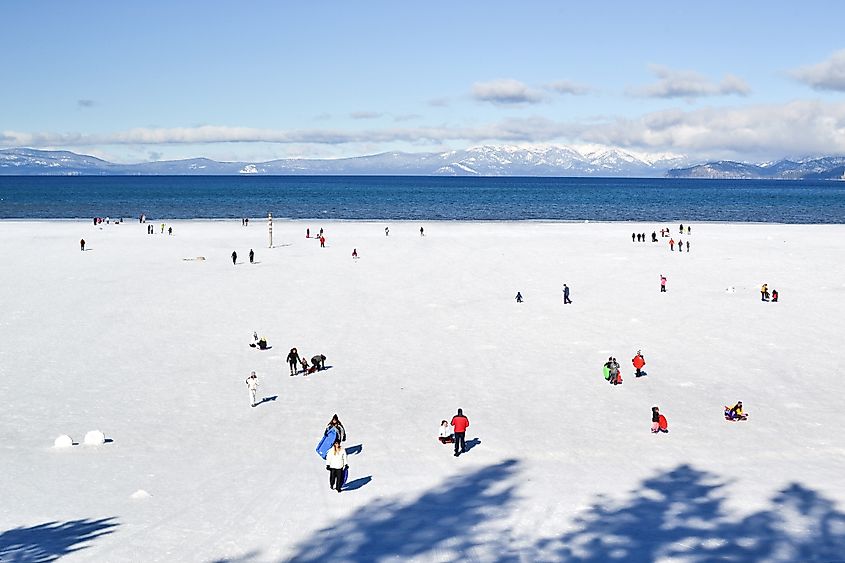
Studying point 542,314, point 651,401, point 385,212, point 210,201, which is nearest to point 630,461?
point 651,401

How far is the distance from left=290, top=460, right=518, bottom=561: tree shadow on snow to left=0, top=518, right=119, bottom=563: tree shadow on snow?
4.31 metres

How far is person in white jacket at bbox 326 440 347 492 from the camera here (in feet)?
61.0

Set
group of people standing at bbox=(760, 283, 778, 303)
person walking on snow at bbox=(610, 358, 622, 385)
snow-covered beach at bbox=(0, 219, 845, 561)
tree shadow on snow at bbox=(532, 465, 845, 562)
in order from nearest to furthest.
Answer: tree shadow on snow at bbox=(532, 465, 845, 562), snow-covered beach at bbox=(0, 219, 845, 561), person walking on snow at bbox=(610, 358, 622, 385), group of people standing at bbox=(760, 283, 778, 303)

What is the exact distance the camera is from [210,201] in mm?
170375

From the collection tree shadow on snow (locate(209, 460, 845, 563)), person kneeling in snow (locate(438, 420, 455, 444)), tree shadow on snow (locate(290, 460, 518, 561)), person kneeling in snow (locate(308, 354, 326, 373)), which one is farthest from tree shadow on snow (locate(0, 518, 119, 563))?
person kneeling in snow (locate(308, 354, 326, 373))

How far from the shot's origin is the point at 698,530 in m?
16.7

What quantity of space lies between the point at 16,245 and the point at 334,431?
63.0 metres

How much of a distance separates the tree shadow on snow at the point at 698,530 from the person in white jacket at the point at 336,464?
5.04m

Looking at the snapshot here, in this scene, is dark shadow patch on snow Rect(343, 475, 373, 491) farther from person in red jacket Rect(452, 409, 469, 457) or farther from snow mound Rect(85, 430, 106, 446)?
snow mound Rect(85, 430, 106, 446)

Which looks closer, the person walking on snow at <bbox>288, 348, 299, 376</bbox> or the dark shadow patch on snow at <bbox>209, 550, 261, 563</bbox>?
the dark shadow patch on snow at <bbox>209, 550, 261, 563</bbox>

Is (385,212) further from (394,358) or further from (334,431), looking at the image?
(334,431)

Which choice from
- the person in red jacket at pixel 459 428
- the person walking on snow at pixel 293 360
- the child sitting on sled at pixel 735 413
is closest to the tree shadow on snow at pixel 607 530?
the person in red jacket at pixel 459 428

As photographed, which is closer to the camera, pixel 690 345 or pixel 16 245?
pixel 690 345

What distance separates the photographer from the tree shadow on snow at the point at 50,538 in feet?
50.3
